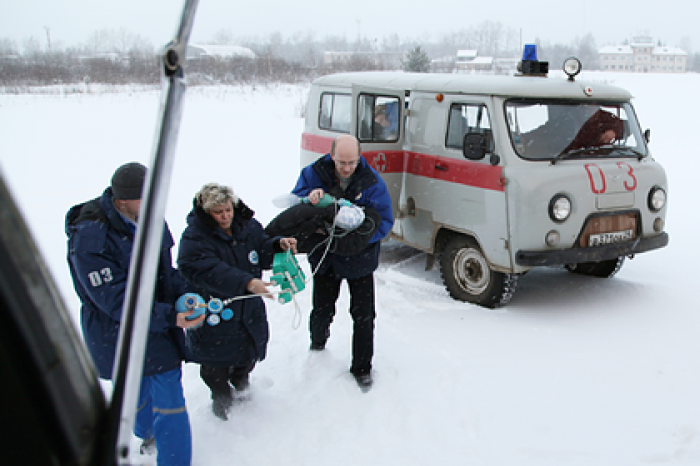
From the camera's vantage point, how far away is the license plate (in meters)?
5.16

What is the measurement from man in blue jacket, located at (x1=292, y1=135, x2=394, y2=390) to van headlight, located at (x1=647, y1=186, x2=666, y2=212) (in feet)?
9.69

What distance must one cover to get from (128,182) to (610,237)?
436cm

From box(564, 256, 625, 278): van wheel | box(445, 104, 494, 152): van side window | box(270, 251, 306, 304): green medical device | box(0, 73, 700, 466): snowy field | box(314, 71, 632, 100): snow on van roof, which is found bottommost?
box(0, 73, 700, 466): snowy field

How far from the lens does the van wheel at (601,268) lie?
20.2 feet

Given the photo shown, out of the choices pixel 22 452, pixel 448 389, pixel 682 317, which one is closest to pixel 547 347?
pixel 448 389

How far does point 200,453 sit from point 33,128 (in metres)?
14.6

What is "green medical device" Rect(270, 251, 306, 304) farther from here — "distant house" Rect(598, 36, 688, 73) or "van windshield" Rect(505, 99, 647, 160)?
"distant house" Rect(598, 36, 688, 73)

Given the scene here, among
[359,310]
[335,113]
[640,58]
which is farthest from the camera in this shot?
[640,58]

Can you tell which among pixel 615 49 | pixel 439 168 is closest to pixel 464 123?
pixel 439 168

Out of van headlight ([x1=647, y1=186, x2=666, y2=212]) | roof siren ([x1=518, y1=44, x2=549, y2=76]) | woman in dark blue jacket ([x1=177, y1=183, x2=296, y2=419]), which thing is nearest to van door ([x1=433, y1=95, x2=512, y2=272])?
roof siren ([x1=518, y1=44, x2=549, y2=76])

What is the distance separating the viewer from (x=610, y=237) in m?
5.24

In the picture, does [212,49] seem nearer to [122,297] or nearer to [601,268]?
[122,297]

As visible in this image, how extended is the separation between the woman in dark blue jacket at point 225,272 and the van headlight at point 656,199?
381 cm

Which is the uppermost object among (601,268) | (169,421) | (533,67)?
(533,67)
